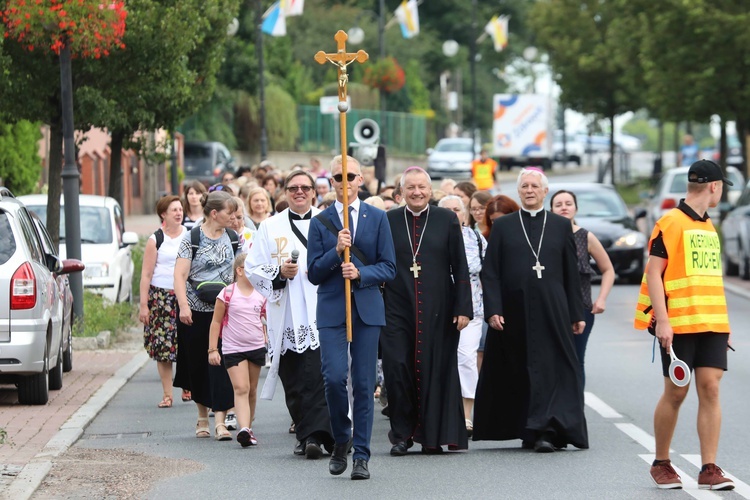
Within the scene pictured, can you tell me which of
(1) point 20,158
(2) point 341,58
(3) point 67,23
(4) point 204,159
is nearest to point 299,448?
(2) point 341,58

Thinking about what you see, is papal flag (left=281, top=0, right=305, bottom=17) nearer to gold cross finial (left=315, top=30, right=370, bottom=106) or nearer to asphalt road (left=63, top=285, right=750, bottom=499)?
asphalt road (left=63, top=285, right=750, bottom=499)

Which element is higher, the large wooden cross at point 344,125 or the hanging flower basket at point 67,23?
the hanging flower basket at point 67,23

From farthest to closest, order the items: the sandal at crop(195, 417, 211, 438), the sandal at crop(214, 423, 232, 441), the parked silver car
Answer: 1. the parked silver car
2. the sandal at crop(195, 417, 211, 438)
3. the sandal at crop(214, 423, 232, 441)

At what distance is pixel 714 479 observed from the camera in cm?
854

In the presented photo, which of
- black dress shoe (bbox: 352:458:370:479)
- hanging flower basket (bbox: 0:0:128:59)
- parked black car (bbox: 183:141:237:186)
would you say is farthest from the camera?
parked black car (bbox: 183:141:237:186)

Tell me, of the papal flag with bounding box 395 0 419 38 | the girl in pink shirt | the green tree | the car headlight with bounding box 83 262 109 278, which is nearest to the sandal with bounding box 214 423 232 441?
the girl in pink shirt

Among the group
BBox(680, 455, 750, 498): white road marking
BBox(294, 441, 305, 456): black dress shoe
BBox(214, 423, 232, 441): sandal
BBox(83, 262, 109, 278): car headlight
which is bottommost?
BBox(214, 423, 232, 441): sandal

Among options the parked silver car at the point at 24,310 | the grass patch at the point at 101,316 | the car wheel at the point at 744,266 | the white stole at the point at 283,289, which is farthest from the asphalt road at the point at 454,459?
the car wheel at the point at 744,266

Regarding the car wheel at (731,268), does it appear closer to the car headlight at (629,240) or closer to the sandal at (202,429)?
the car headlight at (629,240)

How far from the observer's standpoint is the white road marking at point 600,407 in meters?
12.1

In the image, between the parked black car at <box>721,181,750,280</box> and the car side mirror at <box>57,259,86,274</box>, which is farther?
the parked black car at <box>721,181,750,280</box>

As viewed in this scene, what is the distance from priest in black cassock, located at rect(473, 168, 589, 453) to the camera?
10.2 m

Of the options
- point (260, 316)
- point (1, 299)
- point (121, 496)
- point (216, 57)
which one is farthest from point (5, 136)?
point (121, 496)

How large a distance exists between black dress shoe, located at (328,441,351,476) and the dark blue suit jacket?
0.70 meters
